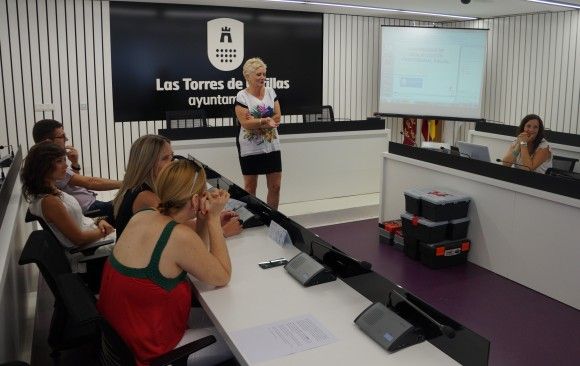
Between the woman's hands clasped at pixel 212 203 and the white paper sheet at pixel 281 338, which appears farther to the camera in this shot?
the woman's hands clasped at pixel 212 203

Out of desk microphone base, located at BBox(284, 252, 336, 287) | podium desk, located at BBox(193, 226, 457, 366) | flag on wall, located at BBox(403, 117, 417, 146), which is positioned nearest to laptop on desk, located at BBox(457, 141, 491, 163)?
podium desk, located at BBox(193, 226, 457, 366)

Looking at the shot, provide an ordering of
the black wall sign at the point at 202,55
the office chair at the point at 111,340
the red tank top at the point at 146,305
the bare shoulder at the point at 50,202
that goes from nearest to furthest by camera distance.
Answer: the office chair at the point at 111,340 < the red tank top at the point at 146,305 < the bare shoulder at the point at 50,202 < the black wall sign at the point at 202,55

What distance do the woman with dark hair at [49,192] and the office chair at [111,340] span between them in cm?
116

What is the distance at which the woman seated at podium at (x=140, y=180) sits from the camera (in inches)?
102

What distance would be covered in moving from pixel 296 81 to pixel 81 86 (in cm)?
331

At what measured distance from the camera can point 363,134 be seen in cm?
630

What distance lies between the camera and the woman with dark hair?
9.72 ft

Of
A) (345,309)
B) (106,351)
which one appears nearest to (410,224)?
(345,309)

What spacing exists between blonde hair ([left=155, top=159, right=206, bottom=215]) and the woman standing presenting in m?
2.41

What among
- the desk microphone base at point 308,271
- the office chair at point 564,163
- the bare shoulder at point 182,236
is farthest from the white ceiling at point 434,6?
the bare shoulder at point 182,236

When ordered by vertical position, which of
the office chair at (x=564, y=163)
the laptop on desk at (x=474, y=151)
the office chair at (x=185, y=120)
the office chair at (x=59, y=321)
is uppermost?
the office chair at (x=185, y=120)

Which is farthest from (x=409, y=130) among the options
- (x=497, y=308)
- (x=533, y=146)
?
(x=497, y=308)

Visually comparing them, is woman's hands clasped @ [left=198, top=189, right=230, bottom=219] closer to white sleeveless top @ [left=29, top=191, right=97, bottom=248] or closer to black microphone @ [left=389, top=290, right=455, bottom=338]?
black microphone @ [left=389, top=290, right=455, bottom=338]

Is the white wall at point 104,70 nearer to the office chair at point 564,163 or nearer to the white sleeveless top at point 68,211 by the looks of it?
the office chair at point 564,163
